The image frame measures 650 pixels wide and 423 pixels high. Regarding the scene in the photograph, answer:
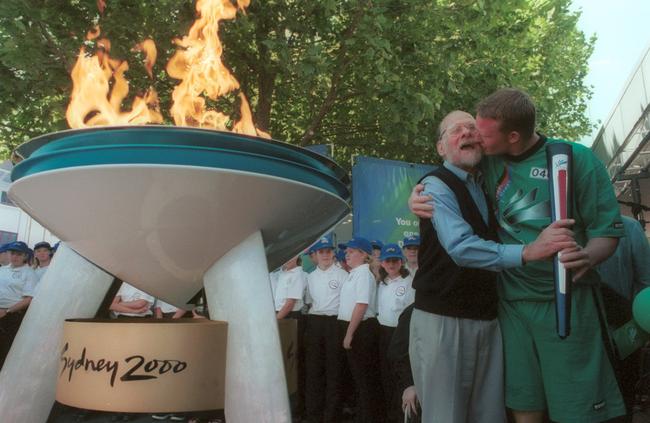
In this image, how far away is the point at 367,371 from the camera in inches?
232

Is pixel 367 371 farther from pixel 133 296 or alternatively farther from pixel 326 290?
pixel 133 296

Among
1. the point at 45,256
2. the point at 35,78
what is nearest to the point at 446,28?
the point at 35,78

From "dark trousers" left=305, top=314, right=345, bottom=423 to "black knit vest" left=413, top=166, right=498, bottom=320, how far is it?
13.3 feet

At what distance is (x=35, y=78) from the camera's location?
312 inches

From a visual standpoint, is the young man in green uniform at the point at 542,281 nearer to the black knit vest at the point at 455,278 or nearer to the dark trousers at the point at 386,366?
the black knit vest at the point at 455,278

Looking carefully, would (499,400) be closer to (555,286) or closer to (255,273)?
(555,286)

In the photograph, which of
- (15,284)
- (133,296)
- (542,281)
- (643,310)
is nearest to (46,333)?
(542,281)

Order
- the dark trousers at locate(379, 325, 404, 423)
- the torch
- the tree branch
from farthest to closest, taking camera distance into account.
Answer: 1. the tree branch
2. the dark trousers at locate(379, 325, 404, 423)
3. the torch

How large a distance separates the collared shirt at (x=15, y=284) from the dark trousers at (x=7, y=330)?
217mm

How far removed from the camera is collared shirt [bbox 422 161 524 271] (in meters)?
1.92

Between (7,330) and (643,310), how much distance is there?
6870 millimetres

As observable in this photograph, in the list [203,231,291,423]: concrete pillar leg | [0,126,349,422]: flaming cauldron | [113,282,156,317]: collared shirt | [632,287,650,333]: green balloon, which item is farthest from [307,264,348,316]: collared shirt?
[632,287,650,333]: green balloon

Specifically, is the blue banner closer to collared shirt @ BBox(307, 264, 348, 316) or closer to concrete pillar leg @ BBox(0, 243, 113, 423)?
collared shirt @ BBox(307, 264, 348, 316)

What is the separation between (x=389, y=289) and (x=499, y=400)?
3.74 m
